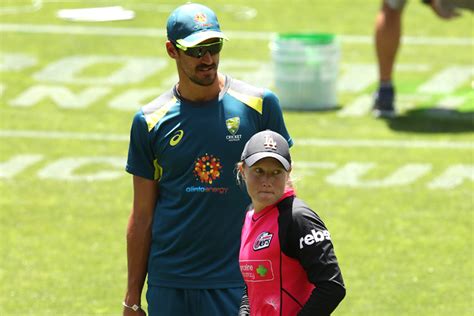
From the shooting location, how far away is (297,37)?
627 inches

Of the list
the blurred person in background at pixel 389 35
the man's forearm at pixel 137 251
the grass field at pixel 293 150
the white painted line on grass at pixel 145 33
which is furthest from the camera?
the white painted line on grass at pixel 145 33

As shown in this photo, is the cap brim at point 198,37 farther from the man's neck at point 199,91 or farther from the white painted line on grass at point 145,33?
the white painted line on grass at point 145,33

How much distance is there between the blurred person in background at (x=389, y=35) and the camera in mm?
14523

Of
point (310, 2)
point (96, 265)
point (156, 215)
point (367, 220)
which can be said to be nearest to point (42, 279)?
point (96, 265)

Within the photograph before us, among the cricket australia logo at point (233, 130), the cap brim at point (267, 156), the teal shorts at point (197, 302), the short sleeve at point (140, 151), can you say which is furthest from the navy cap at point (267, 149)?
the teal shorts at point (197, 302)

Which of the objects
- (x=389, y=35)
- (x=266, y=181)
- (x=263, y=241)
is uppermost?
(x=266, y=181)

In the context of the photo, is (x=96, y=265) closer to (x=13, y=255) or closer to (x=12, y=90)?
(x=13, y=255)

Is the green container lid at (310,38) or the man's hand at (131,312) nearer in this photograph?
the man's hand at (131,312)

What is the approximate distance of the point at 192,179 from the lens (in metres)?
6.62

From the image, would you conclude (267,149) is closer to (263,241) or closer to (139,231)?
(263,241)

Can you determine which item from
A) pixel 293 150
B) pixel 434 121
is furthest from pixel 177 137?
pixel 434 121

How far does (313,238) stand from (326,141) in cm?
851

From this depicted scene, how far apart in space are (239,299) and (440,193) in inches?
233

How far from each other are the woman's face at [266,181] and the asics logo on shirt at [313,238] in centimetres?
25
